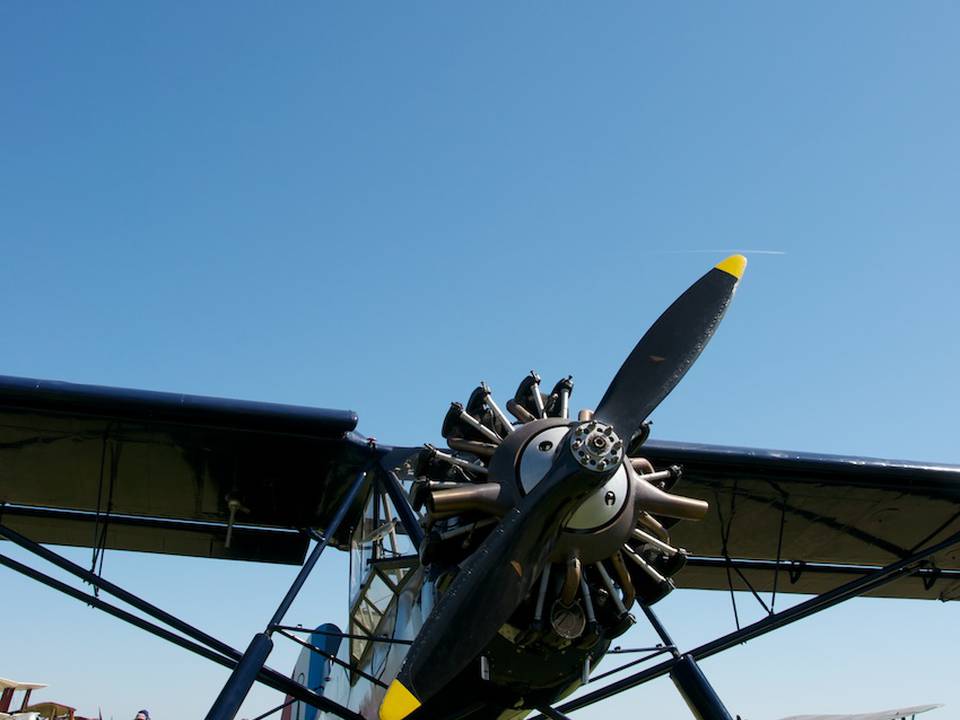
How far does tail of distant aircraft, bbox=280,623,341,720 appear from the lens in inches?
359

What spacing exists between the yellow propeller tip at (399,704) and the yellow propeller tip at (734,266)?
3.41m

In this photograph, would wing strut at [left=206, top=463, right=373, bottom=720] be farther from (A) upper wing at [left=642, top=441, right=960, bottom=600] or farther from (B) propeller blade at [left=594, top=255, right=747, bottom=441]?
(A) upper wing at [left=642, top=441, right=960, bottom=600]

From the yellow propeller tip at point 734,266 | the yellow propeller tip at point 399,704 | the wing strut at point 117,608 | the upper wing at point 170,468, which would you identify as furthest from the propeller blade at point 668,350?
the wing strut at point 117,608

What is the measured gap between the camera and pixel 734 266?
20.4 ft

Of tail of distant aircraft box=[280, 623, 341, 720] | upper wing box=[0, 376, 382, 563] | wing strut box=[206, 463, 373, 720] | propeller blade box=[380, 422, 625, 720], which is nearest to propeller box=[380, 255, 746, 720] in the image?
propeller blade box=[380, 422, 625, 720]

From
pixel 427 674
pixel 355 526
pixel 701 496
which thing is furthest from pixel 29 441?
pixel 701 496

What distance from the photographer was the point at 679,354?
5910mm

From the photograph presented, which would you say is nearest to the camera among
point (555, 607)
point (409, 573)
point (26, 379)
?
point (555, 607)

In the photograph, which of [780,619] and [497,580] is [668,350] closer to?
[497,580]

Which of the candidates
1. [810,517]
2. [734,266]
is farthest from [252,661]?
[810,517]

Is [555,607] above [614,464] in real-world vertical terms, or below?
below

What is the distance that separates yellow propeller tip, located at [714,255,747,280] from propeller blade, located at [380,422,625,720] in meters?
1.89

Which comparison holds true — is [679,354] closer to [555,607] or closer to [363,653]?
[555,607]

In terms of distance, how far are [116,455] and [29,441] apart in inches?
27.5
